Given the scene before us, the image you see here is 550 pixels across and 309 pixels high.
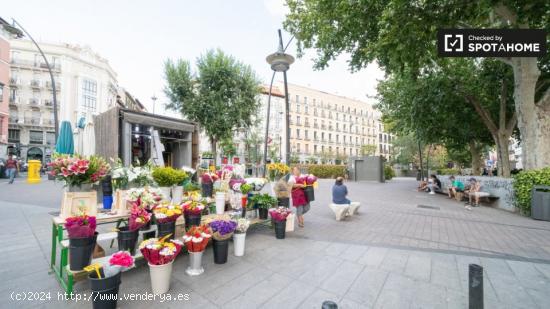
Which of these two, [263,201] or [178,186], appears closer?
[178,186]

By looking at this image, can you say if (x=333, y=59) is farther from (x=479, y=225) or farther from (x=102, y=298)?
(x=102, y=298)

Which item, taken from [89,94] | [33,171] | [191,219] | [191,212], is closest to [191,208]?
[191,212]

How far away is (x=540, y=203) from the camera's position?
24.6 ft

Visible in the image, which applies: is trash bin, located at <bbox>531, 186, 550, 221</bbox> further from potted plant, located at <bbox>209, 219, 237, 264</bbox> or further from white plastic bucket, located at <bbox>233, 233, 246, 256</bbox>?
potted plant, located at <bbox>209, 219, 237, 264</bbox>

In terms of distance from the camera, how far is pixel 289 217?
18.0 feet

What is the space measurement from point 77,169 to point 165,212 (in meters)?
1.20

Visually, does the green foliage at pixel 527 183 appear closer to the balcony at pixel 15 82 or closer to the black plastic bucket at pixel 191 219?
the black plastic bucket at pixel 191 219

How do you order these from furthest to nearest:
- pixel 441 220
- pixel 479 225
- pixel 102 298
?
1. pixel 441 220
2. pixel 479 225
3. pixel 102 298

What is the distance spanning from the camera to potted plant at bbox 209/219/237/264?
3.56 m

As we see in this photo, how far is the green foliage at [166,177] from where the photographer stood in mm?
4135

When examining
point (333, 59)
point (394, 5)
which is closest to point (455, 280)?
point (394, 5)

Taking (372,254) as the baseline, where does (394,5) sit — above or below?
above

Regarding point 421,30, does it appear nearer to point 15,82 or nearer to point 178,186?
point 178,186

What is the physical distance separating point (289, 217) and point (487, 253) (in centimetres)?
377
